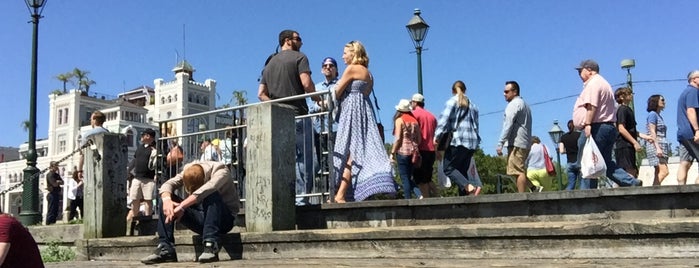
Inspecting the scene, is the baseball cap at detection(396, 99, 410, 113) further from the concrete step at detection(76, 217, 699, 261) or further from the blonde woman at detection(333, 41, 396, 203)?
the concrete step at detection(76, 217, 699, 261)

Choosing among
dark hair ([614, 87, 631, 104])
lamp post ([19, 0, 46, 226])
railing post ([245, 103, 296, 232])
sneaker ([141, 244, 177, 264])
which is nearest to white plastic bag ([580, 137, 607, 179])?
dark hair ([614, 87, 631, 104])

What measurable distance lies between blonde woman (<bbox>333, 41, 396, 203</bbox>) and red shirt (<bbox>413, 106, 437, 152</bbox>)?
1759 millimetres

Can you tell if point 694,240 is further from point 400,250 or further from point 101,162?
point 101,162

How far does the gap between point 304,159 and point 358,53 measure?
1334mm

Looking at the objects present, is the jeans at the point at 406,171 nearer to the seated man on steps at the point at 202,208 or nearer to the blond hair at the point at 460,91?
the blond hair at the point at 460,91

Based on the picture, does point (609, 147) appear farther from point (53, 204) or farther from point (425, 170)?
point (53, 204)

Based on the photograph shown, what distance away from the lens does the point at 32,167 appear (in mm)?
13570

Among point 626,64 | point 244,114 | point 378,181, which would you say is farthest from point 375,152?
point 626,64

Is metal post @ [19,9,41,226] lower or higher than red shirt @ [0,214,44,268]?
higher

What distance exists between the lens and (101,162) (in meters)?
8.43

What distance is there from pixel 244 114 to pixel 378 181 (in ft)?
5.96

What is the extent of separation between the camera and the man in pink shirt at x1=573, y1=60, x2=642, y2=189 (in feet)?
24.0

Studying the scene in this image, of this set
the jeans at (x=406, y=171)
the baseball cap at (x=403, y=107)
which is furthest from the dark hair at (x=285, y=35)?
the jeans at (x=406, y=171)

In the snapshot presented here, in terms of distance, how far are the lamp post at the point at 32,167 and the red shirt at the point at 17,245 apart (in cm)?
785
